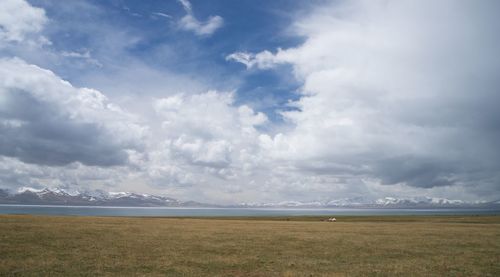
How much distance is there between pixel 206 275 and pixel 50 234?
26.4 m

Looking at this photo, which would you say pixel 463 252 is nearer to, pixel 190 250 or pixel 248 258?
pixel 248 258

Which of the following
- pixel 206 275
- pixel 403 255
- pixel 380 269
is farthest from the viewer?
pixel 403 255

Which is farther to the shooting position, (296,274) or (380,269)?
(380,269)

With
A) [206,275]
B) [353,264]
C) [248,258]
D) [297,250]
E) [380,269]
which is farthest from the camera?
[297,250]

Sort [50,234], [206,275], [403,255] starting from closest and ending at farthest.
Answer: [206,275] → [403,255] → [50,234]

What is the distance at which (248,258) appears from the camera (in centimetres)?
2942

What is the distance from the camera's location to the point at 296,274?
2367cm

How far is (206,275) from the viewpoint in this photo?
2288 cm

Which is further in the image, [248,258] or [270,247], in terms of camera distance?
[270,247]

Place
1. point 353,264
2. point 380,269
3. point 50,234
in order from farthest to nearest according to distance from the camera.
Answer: point 50,234 < point 353,264 < point 380,269

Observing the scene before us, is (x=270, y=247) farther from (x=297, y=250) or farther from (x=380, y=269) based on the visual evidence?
(x=380, y=269)

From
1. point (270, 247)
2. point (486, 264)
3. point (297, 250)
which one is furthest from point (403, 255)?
point (270, 247)

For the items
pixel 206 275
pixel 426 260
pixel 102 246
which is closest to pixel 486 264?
pixel 426 260

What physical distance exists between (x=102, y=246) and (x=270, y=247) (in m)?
16.6
